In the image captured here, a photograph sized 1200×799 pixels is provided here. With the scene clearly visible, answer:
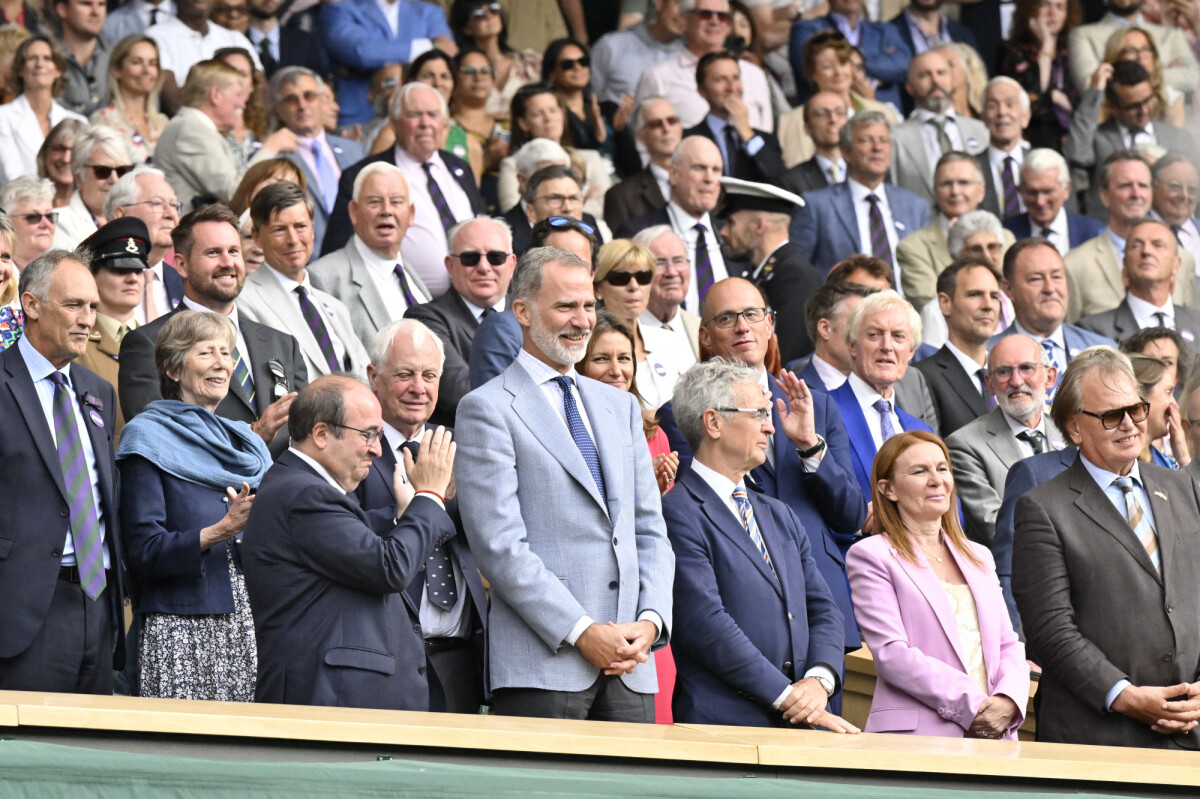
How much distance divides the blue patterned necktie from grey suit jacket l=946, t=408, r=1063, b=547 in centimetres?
211

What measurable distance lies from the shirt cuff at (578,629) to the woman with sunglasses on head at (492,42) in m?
6.61

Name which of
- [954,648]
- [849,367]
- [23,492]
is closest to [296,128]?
[849,367]

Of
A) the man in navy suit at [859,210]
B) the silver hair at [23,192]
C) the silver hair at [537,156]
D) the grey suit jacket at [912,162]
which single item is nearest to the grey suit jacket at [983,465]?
the man in navy suit at [859,210]

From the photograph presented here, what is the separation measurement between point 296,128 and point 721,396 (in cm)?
465

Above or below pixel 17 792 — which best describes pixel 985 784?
below

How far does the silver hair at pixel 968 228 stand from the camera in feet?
28.7

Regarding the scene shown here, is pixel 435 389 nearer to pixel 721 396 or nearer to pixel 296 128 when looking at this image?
pixel 721 396

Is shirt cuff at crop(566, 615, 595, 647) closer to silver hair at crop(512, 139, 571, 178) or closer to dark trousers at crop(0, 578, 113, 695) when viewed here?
dark trousers at crop(0, 578, 113, 695)

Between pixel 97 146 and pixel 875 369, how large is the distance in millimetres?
Answer: 3499

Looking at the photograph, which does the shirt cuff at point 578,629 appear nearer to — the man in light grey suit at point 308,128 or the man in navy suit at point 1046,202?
the man in light grey suit at point 308,128

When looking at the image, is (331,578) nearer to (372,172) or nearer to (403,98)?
(372,172)

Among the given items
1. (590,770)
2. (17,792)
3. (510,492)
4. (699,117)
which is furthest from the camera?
(699,117)

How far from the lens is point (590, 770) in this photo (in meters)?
3.48

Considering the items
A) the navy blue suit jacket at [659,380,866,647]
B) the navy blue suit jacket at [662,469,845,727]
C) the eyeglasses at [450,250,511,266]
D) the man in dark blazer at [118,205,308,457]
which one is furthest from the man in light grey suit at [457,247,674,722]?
the eyeglasses at [450,250,511,266]
